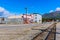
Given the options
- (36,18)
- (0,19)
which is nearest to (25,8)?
(0,19)

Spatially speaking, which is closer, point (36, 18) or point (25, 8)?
point (25, 8)

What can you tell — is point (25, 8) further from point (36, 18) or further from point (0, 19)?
point (36, 18)

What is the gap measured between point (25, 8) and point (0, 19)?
16.8 meters

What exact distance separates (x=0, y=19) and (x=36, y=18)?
187 feet

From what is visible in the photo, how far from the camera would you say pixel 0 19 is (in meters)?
104

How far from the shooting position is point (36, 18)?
15650 cm

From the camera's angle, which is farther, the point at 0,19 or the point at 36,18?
the point at 36,18

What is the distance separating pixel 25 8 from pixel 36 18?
5872 centimetres

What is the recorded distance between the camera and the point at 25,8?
98562 millimetres
